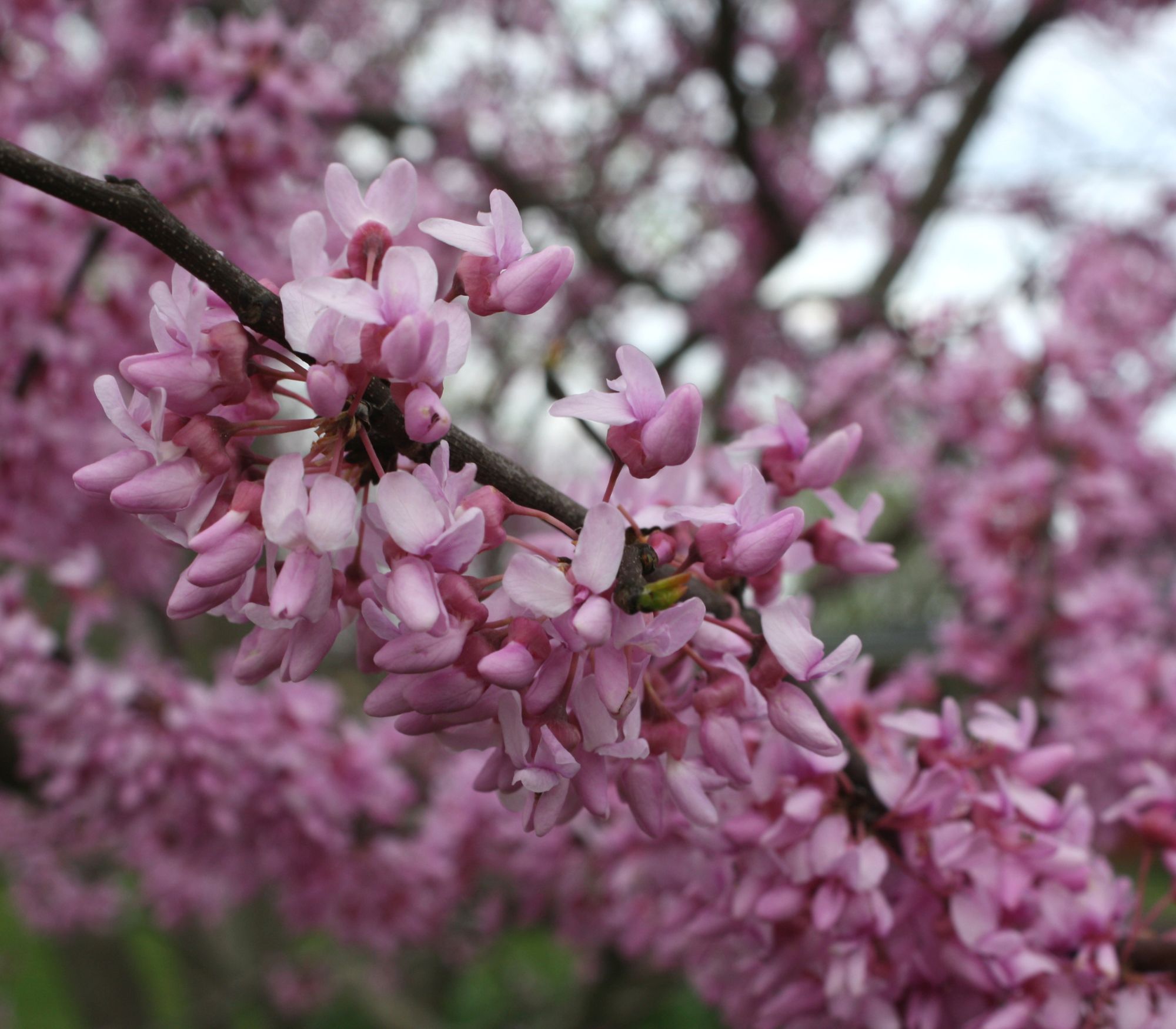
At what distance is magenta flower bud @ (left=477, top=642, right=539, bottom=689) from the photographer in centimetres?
73

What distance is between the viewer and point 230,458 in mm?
779

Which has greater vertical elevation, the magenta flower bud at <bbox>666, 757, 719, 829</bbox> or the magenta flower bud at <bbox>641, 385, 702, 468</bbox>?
the magenta flower bud at <bbox>641, 385, 702, 468</bbox>

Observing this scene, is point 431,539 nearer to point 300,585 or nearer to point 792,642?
point 300,585

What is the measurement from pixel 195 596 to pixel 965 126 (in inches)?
218

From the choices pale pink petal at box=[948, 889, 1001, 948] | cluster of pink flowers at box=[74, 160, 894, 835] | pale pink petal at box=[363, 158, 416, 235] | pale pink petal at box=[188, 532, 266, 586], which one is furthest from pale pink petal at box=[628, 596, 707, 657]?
pale pink petal at box=[948, 889, 1001, 948]

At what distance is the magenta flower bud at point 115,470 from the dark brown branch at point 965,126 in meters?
4.88

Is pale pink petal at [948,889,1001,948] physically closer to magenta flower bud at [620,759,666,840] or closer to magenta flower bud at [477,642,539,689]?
magenta flower bud at [620,759,666,840]

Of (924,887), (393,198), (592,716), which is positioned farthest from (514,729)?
(924,887)

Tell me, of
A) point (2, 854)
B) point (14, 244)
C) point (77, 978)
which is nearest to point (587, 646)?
point (14, 244)

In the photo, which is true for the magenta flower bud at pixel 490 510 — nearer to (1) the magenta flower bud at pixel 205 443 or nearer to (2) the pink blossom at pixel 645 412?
(2) the pink blossom at pixel 645 412

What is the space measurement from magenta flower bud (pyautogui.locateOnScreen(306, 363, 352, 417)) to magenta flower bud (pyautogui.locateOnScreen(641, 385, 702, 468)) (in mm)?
265

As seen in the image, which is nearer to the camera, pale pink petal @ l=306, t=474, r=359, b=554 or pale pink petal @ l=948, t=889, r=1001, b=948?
pale pink petal @ l=306, t=474, r=359, b=554

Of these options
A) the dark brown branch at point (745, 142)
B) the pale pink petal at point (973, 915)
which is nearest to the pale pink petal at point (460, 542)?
the pale pink petal at point (973, 915)

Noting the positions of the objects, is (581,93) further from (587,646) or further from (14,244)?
(587,646)
